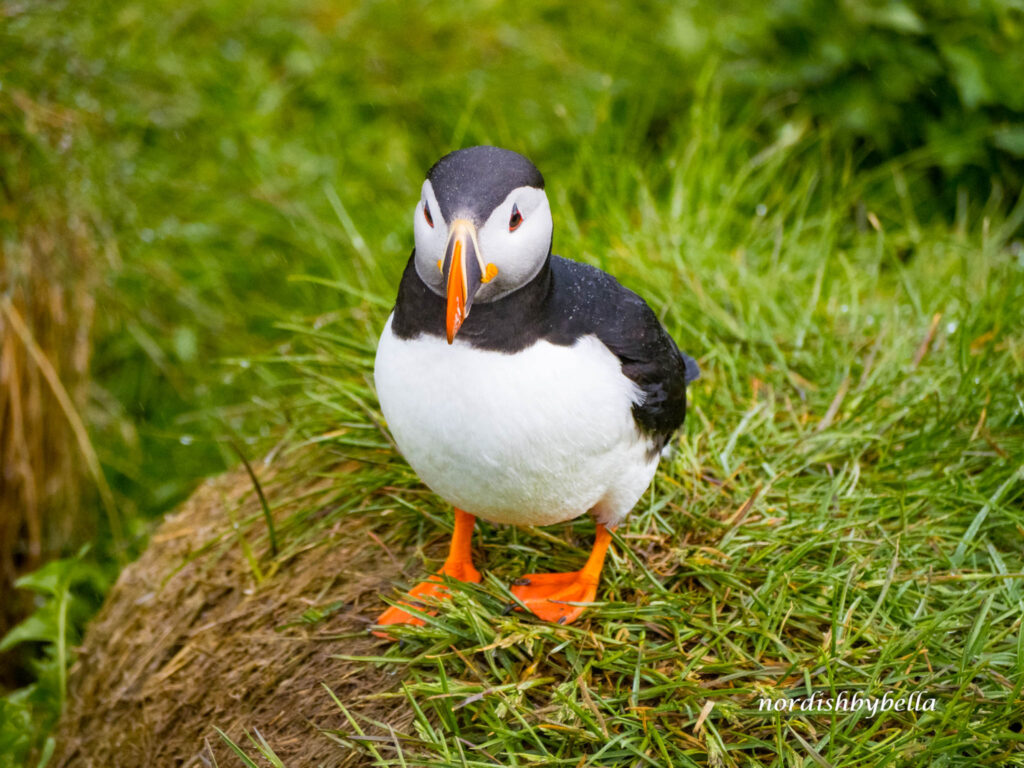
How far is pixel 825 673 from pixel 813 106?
125 inches

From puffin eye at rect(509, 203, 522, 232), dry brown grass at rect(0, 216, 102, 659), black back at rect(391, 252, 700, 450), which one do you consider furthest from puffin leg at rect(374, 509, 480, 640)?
dry brown grass at rect(0, 216, 102, 659)

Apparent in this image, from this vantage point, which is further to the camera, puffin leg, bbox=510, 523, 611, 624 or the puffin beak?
puffin leg, bbox=510, 523, 611, 624

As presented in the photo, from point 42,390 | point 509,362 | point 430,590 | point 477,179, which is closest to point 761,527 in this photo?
point 430,590

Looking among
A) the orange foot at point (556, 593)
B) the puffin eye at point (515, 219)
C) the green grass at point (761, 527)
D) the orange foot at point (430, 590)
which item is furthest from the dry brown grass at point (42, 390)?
the puffin eye at point (515, 219)

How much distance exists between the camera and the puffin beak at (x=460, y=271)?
5.86 feet

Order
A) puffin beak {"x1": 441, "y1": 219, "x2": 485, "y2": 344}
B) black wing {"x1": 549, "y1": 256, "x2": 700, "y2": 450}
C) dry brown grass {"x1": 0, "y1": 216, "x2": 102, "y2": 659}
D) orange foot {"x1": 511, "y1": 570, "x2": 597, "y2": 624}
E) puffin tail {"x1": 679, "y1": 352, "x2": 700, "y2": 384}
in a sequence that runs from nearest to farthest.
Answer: puffin beak {"x1": 441, "y1": 219, "x2": 485, "y2": 344} → black wing {"x1": 549, "y1": 256, "x2": 700, "y2": 450} → orange foot {"x1": 511, "y1": 570, "x2": 597, "y2": 624} → puffin tail {"x1": 679, "y1": 352, "x2": 700, "y2": 384} → dry brown grass {"x1": 0, "y1": 216, "x2": 102, "y2": 659}

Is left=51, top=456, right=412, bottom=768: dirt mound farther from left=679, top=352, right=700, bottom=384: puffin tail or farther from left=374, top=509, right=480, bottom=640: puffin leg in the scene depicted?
left=679, top=352, right=700, bottom=384: puffin tail

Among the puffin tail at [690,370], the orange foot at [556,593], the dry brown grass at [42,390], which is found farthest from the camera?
the dry brown grass at [42,390]

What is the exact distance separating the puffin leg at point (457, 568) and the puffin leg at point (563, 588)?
0.13 meters

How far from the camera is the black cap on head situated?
6.01 feet

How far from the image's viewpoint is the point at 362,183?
189 inches

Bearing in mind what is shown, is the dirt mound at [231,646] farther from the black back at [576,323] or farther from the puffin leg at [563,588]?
the black back at [576,323]

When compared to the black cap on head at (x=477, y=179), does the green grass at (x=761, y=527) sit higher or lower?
lower

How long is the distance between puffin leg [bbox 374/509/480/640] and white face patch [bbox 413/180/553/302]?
0.76 meters
